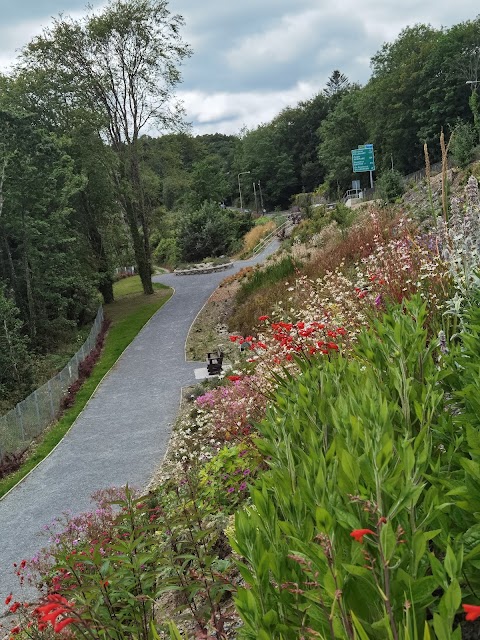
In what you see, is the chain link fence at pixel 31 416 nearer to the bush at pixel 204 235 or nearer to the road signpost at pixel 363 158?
the bush at pixel 204 235

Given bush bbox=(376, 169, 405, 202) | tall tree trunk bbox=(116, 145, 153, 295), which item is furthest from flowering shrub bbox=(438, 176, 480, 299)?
tall tree trunk bbox=(116, 145, 153, 295)

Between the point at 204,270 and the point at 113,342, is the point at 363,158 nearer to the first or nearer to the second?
the point at 204,270

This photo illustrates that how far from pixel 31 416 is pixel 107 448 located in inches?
129

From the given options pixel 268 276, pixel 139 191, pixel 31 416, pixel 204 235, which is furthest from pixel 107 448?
pixel 204 235

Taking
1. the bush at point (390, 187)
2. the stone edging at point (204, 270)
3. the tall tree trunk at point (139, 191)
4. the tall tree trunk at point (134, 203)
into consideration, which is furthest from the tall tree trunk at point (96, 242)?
the bush at point (390, 187)

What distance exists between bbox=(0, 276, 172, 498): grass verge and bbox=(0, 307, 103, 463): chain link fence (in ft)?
1.14

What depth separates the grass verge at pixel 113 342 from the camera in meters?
12.7

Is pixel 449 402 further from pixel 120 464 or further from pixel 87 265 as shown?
pixel 87 265

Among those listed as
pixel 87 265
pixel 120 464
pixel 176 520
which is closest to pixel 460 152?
pixel 87 265

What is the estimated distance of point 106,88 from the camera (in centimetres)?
2694

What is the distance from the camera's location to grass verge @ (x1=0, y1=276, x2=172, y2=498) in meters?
12.7

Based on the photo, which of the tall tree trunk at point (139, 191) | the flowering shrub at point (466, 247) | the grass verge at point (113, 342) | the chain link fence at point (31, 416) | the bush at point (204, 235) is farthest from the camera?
the bush at point (204, 235)

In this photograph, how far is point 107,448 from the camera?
476 inches

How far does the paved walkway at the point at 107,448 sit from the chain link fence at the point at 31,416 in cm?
102
